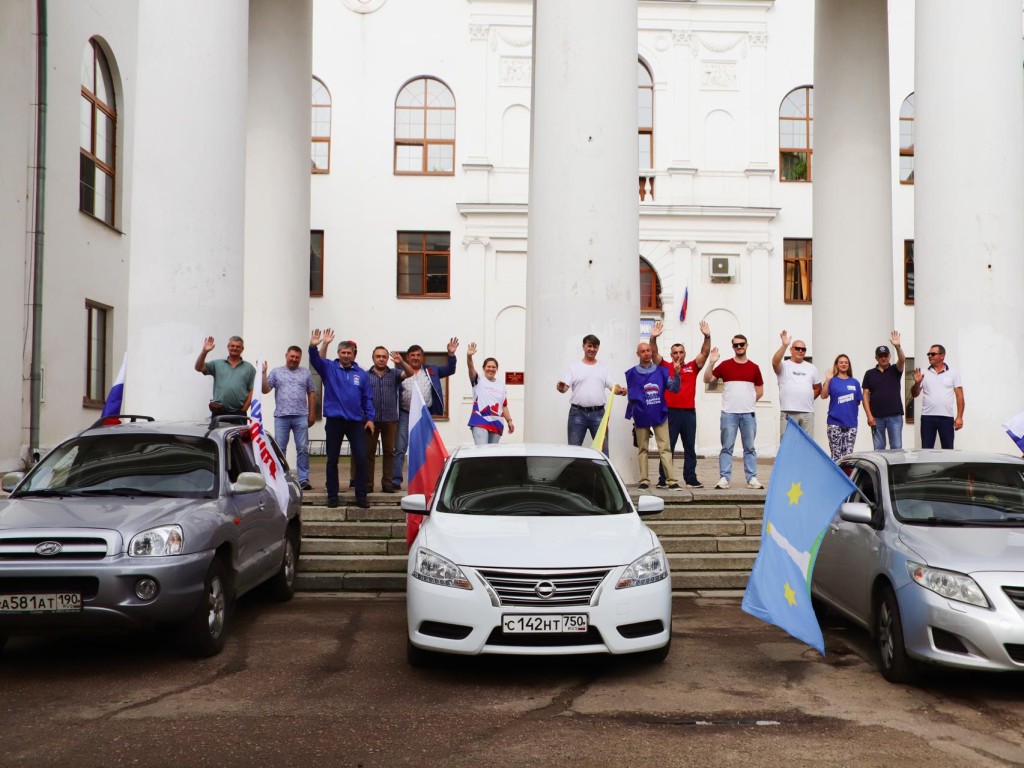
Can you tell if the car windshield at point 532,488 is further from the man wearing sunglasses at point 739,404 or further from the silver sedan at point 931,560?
the man wearing sunglasses at point 739,404

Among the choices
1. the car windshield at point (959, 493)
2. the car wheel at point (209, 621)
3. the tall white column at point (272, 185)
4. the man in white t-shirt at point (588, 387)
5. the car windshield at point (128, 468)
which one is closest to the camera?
the car wheel at point (209, 621)

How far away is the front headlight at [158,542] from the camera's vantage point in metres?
6.68

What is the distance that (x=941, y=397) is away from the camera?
1194 cm

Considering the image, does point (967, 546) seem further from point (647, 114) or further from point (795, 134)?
point (795, 134)

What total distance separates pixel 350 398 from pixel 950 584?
22.6ft

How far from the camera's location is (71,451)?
8.11m

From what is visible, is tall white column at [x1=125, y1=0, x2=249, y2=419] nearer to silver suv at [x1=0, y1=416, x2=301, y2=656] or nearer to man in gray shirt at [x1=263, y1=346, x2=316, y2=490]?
man in gray shirt at [x1=263, y1=346, x2=316, y2=490]

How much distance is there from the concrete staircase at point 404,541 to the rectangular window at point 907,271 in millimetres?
19240

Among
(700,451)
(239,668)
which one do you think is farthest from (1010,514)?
(700,451)

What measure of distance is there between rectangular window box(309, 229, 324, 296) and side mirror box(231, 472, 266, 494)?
68.1 feet

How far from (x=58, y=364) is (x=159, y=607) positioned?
42.5 feet

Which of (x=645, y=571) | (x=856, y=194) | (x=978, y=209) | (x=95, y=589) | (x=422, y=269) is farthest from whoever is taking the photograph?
(x=422, y=269)

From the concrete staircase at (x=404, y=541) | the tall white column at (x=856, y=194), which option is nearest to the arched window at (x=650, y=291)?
the tall white column at (x=856, y=194)

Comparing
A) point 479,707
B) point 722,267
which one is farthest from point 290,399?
point 722,267
